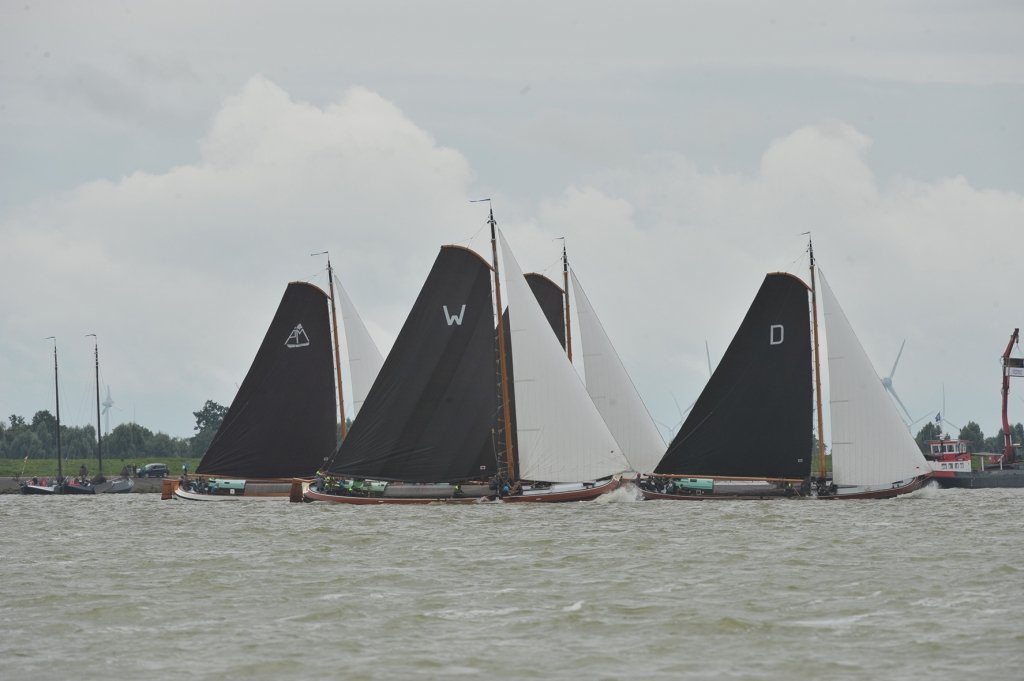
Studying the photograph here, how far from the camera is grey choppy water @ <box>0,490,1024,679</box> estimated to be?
27250 millimetres

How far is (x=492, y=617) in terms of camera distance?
32.6 metres

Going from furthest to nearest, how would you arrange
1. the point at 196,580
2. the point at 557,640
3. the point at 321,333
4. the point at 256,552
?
1. the point at 321,333
2. the point at 256,552
3. the point at 196,580
4. the point at 557,640

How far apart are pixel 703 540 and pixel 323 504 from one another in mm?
37797

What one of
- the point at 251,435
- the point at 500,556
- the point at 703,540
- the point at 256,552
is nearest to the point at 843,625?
the point at 500,556

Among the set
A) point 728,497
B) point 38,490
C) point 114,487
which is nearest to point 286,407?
point 728,497

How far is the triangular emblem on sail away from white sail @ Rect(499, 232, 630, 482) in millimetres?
21583

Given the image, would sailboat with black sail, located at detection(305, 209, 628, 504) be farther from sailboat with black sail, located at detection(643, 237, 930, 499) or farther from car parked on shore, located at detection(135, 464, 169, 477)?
car parked on shore, located at detection(135, 464, 169, 477)

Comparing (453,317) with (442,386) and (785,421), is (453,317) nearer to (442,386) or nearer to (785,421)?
(442,386)

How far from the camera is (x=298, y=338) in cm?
8944

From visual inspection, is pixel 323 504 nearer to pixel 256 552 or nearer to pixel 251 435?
pixel 251 435

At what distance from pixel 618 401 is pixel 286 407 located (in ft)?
70.1

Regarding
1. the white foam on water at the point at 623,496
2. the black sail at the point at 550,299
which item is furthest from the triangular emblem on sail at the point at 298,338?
the white foam on water at the point at 623,496

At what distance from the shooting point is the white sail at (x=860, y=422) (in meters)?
75.8

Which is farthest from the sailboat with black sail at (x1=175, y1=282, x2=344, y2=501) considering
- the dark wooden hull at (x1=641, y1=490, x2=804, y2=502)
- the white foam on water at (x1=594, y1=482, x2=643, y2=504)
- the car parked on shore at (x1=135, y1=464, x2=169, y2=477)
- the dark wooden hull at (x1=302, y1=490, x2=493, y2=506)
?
the car parked on shore at (x1=135, y1=464, x2=169, y2=477)
